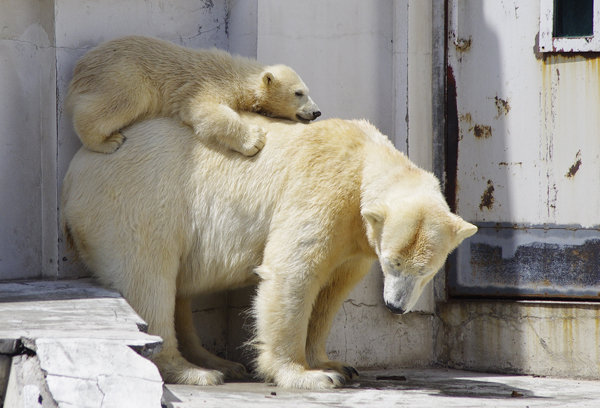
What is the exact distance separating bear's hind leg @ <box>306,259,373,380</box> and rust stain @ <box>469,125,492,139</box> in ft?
4.67

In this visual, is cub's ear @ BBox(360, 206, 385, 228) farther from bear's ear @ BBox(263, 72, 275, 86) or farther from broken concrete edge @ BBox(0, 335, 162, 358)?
broken concrete edge @ BBox(0, 335, 162, 358)

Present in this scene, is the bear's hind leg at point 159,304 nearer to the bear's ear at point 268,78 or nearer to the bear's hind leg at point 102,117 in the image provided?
the bear's hind leg at point 102,117

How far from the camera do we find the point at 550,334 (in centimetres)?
493

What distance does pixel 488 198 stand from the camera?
5125 mm

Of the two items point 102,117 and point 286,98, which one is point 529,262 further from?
point 102,117

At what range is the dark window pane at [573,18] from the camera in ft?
15.9

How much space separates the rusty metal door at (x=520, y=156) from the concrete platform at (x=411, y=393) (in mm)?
706

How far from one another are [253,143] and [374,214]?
3.14 feet

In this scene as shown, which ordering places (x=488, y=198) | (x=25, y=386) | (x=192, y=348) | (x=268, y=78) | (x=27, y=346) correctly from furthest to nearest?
(x=488, y=198), (x=192, y=348), (x=268, y=78), (x=27, y=346), (x=25, y=386)

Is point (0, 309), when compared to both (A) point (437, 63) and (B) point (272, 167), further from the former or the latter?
(A) point (437, 63)

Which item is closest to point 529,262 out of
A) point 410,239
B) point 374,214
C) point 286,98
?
point 410,239

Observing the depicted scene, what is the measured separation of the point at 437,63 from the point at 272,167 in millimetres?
1803

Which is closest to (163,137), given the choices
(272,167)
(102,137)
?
(102,137)

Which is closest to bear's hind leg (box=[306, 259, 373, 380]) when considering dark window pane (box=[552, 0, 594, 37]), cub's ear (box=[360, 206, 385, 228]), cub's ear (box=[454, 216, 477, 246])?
cub's ear (box=[360, 206, 385, 228])
